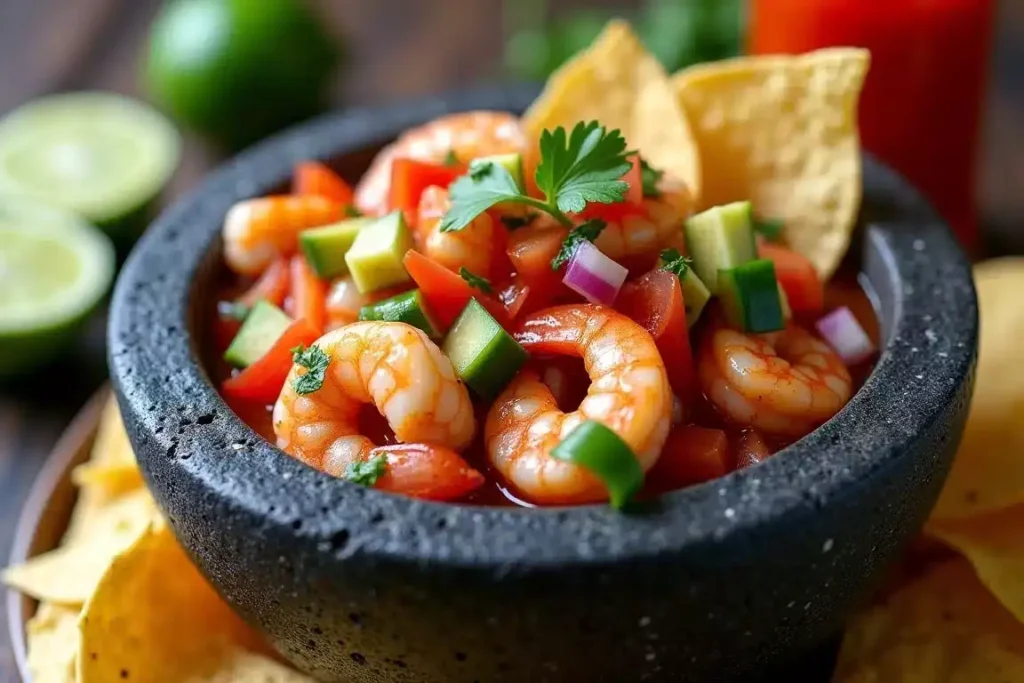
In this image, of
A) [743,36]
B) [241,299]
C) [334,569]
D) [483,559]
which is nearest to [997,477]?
[483,559]

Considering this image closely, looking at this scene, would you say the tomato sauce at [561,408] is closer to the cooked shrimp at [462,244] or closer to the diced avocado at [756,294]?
the diced avocado at [756,294]

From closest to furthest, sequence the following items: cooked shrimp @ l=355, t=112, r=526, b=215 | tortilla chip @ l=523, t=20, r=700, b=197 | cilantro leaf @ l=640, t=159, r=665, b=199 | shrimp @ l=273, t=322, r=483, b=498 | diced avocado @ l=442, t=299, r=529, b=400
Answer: shrimp @ l=273, t=322, r=483, b=498
diced avocado @ l=442, t=299, r=529, b=400
cilantro leaf @ l=640, t=159, r=665, b=199
cooked shrimp @ l=355, t=112, r=526, b=215
tortilla chip @ l=523, t=20, r=700, b=197

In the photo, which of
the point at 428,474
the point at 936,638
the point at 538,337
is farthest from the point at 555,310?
the point at 936,638

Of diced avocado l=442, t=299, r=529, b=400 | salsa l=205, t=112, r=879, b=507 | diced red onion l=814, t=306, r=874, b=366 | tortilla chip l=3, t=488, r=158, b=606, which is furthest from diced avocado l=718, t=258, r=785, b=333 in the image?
tortilla chip l=3, t=488, r=158, b=606

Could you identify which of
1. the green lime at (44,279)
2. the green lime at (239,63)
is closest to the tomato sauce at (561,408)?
the green lime at (44,279)

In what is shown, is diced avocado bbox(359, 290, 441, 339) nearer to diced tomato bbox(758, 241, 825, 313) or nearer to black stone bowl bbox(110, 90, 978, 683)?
black stone bowl bbox(110, 90, 978, 683)

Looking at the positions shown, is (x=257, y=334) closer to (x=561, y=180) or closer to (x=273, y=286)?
(x=273, y=286)
